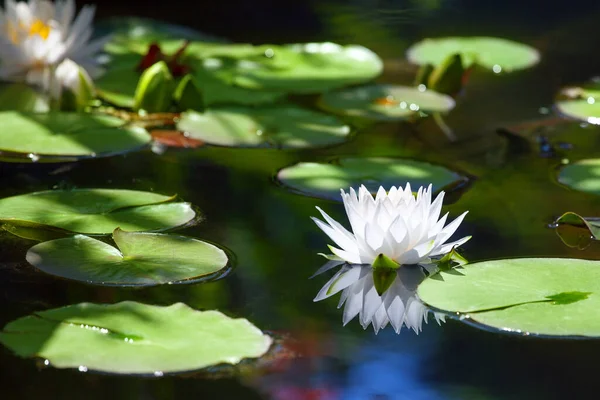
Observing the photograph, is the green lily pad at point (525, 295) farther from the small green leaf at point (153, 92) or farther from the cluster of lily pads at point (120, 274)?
the small green leaf at point (153, 92)

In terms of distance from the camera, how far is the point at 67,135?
104 inches

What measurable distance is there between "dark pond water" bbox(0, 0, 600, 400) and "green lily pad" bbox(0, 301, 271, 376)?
0.08 ft

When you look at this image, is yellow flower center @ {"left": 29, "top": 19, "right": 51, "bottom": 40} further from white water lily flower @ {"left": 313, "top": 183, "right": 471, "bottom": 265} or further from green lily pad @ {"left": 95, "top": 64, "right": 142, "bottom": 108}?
white water lily flower @ {"left": 313, "top": 183, "right": 471, "bottom": 265}

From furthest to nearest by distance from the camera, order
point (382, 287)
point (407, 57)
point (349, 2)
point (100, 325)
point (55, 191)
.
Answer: point (349, 2) < point (407, 57) < point (55, 191) < point (382, 287) < point (100, 325)

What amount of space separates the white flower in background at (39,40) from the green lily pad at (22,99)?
0.11 ft

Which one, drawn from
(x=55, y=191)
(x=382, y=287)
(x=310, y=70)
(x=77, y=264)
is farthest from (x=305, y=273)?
(x=310, y=70)

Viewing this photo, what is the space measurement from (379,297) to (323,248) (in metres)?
0.28

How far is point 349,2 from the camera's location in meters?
5.10

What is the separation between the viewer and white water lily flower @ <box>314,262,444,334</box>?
5.43 ft

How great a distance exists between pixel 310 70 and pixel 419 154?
999mm

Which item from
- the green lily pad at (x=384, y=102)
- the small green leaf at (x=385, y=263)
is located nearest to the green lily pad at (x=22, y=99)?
the green lily pad at (x=384, y=102)

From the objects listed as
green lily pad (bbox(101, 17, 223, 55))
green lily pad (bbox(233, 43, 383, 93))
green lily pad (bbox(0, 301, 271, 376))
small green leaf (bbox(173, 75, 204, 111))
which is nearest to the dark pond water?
green lily pad (bbox(0, 301, 271, 376))

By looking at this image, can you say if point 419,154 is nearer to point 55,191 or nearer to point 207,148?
point 207,148

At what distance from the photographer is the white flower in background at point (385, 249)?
1704mm
